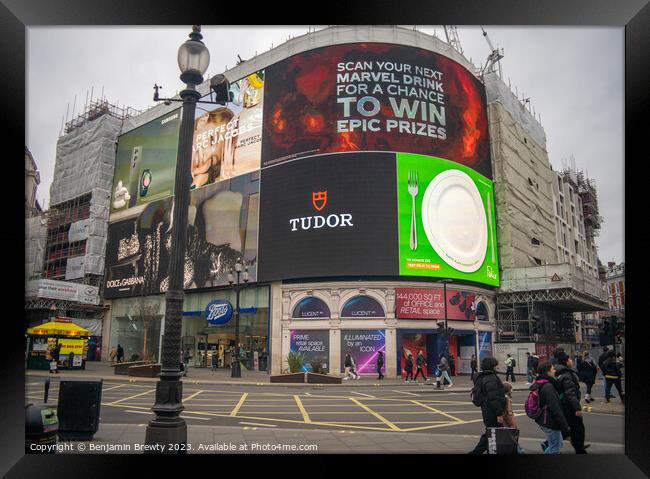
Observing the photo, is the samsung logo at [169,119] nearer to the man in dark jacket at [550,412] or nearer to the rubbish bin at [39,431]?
the rubbish bin at [39,431]

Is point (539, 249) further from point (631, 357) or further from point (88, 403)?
point (88, 403)

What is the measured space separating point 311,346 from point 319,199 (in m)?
10.1

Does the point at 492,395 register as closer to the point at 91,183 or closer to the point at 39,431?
the point at 39,431

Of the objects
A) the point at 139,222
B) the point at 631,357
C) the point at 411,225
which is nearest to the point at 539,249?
the point at 411,225

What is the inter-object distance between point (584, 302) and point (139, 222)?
3998 cm

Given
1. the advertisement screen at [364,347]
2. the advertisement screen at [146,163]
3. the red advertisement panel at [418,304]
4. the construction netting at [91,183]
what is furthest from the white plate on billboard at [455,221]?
A: the construction netting at [91,183]

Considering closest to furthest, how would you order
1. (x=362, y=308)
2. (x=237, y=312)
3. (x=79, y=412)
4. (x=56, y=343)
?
(x=79, y=412), (x=56, y=343), (x=237, y=312), (x=362, y=308)

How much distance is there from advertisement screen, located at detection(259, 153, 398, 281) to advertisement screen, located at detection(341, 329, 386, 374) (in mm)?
4100

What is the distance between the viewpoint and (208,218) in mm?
42375

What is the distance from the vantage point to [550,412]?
283 inches

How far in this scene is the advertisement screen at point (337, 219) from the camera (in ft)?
113

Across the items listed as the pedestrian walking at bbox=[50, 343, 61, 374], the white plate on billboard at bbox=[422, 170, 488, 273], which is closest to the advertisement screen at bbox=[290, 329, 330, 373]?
the white plate on billboard at bbox=[422, 170, 488, 273]

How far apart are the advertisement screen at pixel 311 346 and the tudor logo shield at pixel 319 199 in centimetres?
852
